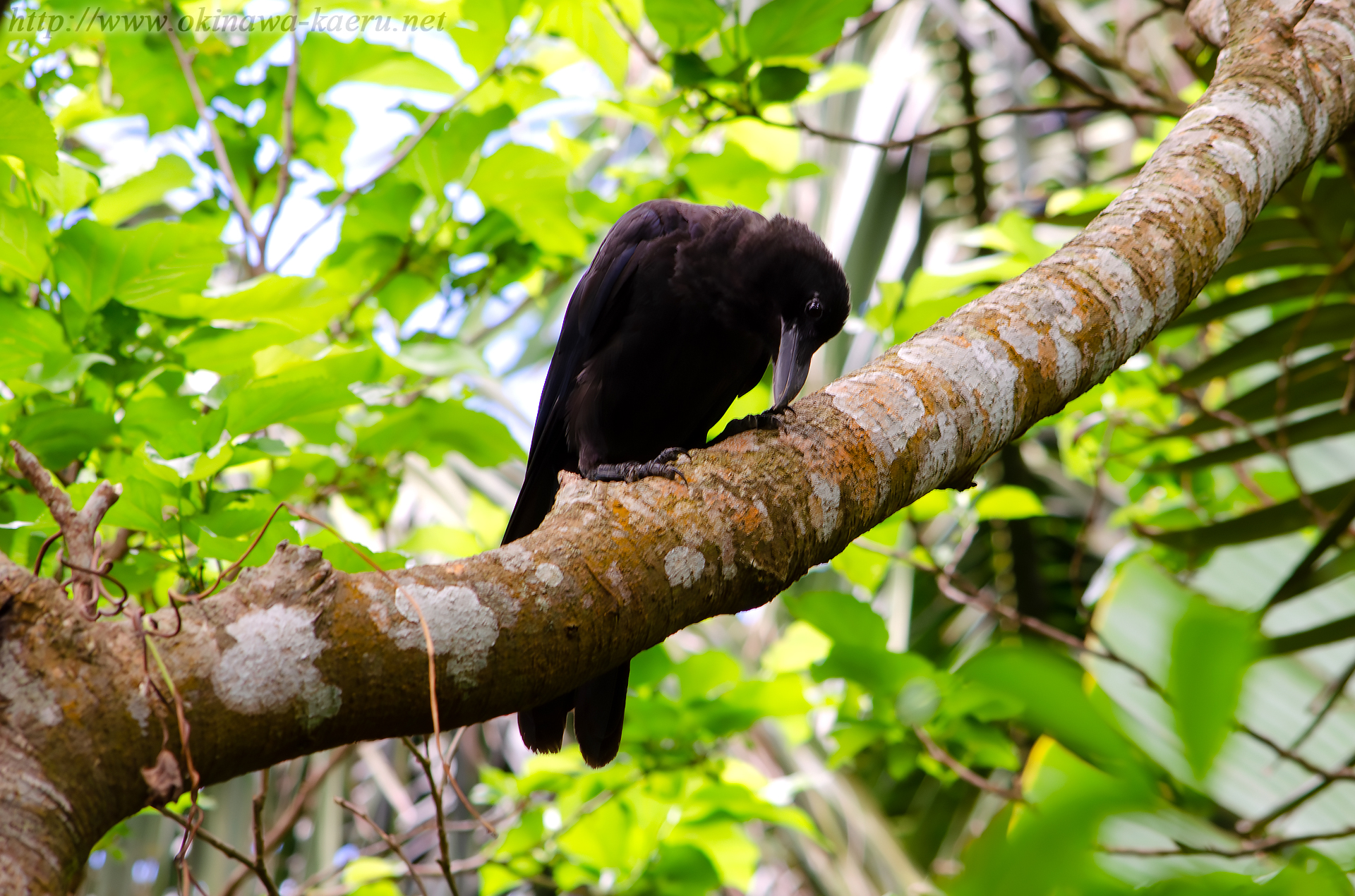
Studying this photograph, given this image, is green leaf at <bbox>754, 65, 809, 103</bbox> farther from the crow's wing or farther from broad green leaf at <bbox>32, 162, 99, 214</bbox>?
broad green leaf at <bbox>32, 162, 99, 214</bbox>

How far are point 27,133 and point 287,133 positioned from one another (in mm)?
847

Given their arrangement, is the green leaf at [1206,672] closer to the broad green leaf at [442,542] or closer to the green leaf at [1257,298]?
the broad green leaf at [442,542]

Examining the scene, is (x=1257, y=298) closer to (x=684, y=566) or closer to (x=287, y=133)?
(x=684, y=566)

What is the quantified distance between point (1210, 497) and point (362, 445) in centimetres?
241

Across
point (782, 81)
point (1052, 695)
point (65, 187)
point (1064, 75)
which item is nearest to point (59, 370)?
point (65, 187)

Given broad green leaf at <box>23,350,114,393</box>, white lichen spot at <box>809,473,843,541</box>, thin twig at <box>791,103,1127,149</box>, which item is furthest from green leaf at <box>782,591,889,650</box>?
broad green leaf at <box>23,350,114,393</box>

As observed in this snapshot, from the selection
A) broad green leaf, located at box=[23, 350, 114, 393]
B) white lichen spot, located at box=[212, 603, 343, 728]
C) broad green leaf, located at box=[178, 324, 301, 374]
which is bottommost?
white lichen spot, located at box=[212, 603, 343, 728]

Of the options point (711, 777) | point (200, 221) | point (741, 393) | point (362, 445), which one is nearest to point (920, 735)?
point (711, 777)

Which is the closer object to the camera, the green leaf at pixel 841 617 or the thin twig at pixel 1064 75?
the green leaf at pixel 841 617

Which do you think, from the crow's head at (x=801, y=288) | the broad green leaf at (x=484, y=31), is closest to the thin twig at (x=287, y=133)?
the broad green leaf at (x=484, y=31)

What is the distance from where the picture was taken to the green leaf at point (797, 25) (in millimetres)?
1823

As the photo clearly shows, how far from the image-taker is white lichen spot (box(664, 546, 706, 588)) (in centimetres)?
104

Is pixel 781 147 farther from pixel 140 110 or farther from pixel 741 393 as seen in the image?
pixel 140 110

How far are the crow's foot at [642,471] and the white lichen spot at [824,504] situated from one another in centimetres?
17
